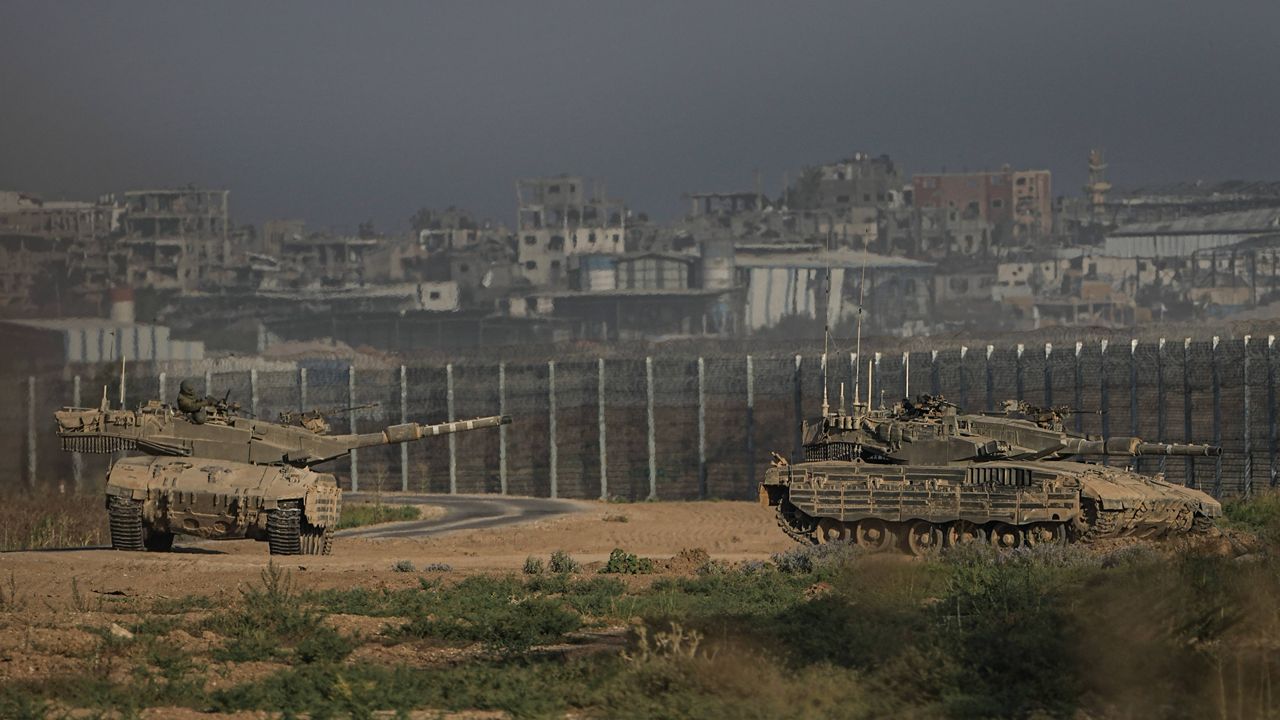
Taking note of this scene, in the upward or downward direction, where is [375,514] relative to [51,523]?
downward

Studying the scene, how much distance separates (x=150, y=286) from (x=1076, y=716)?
113m

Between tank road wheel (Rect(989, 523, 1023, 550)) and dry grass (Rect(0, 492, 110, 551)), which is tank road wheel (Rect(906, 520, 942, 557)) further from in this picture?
dry grass (Rect(0, 492, 110, 551))

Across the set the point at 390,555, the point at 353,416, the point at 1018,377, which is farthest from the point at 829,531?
the point at 353,416

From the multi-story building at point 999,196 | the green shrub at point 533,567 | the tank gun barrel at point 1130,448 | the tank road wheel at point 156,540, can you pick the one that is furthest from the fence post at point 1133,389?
the multi-story building at point 999,196

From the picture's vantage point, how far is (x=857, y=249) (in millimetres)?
168375

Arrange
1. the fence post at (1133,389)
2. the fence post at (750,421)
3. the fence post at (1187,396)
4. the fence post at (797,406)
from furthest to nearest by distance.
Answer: the fence post at (750,421) < the fence post at (797,406) < the fence post at (1133,389) < the fence post at (1187,396)

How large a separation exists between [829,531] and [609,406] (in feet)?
59.3

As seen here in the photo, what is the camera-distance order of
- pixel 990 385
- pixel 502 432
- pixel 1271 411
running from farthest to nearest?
pixel 502 432 → pixel 990 385 → pixel 1271 411

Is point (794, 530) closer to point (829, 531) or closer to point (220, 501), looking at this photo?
point (829, 531)

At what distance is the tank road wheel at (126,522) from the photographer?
32.3 meters

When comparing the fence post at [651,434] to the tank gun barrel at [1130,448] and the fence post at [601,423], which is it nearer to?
the fence post at [601,423]

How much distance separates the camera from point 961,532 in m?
31.8

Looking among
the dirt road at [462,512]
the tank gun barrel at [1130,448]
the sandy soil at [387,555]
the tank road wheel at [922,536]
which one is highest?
the tank gun barrel at [1130,448]

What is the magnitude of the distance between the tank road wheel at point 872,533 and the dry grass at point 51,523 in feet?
46.9
